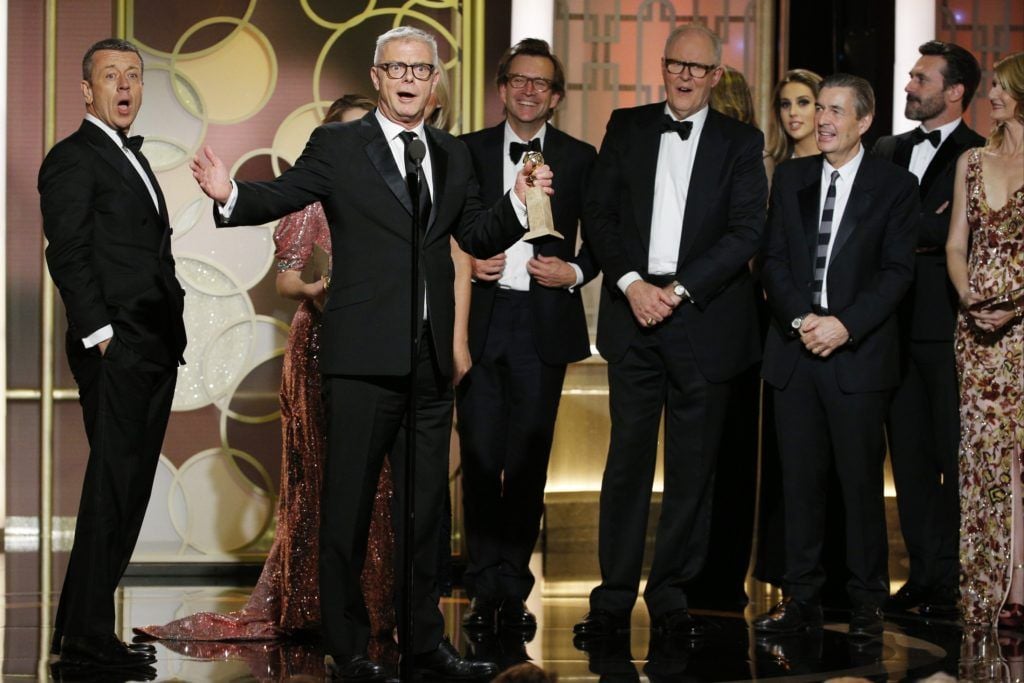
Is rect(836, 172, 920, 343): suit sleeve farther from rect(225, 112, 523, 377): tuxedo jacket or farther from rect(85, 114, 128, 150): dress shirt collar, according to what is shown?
rect(85, 114, 128, 150): dress shirt collar

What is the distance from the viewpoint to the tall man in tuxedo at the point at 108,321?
4.30 metres

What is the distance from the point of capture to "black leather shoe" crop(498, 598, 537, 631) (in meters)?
4.98

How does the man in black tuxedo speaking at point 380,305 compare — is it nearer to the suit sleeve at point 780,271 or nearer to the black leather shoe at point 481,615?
the black leather shoe at point 481,615

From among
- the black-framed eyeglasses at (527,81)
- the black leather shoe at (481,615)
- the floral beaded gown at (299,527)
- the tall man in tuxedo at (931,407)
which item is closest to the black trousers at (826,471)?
the tall man in tuxedo at (931,407)

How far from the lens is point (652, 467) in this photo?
5.04 meters

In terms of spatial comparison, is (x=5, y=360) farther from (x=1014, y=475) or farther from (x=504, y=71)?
(x=1014, y=475)

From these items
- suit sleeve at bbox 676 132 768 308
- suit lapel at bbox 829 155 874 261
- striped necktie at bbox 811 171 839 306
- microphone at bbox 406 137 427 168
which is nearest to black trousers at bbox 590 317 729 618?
suit sleeve at bbox 676 132 768 308

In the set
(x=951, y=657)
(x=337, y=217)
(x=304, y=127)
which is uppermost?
(x=304, y=127)

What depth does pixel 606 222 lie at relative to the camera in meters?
5.04

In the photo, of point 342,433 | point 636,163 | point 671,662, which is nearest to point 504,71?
point 636,163

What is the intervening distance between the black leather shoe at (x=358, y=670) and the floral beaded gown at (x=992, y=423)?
7.39ft

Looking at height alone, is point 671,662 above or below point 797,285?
below

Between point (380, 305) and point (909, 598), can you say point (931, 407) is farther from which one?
point (380, 305)

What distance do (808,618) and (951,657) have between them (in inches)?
21.2
